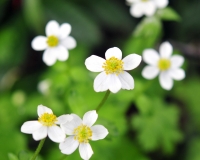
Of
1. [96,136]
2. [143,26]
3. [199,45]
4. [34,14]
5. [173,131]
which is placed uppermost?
[199,45]

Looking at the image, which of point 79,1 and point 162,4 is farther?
point 79,1

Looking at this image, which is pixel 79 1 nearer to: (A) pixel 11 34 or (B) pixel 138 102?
(A) pixel 11 34

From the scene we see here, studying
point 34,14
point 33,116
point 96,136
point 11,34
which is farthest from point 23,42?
point 96,136

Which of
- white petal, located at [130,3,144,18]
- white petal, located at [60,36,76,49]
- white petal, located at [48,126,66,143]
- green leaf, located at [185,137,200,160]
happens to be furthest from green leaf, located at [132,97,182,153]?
white petal, located at [48,126,66,143]

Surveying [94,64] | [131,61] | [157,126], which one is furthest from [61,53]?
[157,126]

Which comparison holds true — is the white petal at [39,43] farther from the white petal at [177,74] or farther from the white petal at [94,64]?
the white petal at [177,74]

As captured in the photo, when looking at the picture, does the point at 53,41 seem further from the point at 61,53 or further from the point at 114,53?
the point at 114,53

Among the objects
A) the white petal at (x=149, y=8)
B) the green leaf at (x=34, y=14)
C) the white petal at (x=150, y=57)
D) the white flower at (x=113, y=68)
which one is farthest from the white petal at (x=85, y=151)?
the green leaf at (x=34, y=14)
